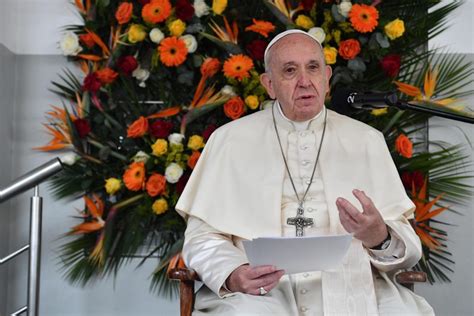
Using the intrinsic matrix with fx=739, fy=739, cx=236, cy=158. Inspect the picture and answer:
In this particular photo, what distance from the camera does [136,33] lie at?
4.54 meters

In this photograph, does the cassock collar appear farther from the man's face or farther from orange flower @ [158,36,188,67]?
orange flower @ [158,36,188,67]

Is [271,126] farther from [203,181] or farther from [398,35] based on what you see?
[398,35]

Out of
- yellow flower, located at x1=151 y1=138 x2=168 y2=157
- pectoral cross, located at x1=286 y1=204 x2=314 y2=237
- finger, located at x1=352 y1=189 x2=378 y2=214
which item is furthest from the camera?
yellow flower, located at x1=151 y1=138 x2=168 y2=157

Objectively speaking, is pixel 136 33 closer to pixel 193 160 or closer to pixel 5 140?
pixel 193 160

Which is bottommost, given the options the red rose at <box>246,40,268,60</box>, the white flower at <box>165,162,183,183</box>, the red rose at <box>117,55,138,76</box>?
the white flower at <box>165,162,183,183</box>

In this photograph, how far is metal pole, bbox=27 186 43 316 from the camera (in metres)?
4.04

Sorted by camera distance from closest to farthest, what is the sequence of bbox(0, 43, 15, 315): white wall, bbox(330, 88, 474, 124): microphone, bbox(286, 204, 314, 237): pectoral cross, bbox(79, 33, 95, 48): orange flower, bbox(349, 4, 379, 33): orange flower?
bbox(330, 88, 474, 124): microphone < bbox(286, 204, 314, 237): pectoral cross < bbox(349, 4, 379, 33): orange flower < bbox(79, 33, 95, 48): orange flower < bbox(0, 43, 15, 315): white wall

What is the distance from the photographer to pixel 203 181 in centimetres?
362

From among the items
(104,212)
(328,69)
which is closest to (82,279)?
(104,212)

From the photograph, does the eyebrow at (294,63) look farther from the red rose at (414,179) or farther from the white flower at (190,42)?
the red rose at (414,179)

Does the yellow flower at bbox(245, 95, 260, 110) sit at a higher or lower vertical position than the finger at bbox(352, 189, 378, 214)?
higher

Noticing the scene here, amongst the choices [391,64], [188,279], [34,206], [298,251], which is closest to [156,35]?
[34,206]

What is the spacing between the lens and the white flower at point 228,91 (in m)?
4.52

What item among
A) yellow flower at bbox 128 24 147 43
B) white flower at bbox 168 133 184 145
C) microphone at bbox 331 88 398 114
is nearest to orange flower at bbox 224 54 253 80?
white flower at bbox 168 133 184 145
